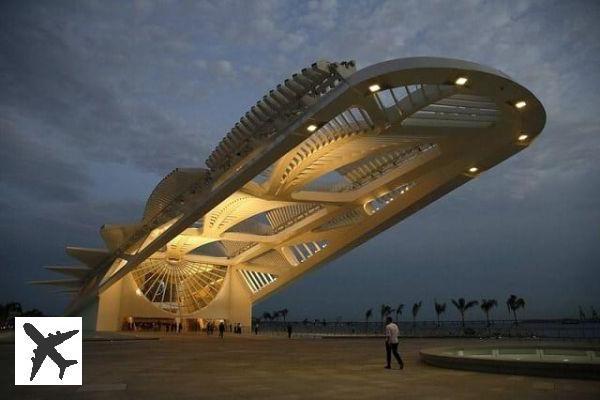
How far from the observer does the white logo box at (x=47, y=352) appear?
21.8ft

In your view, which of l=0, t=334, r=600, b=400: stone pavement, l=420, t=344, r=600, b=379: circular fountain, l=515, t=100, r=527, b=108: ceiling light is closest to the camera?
l=0, t=334, r=600, b=400: stone pavement

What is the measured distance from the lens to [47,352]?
6719 mm

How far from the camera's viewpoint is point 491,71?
12.3 meters

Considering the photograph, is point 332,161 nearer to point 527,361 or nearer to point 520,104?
point 520,104

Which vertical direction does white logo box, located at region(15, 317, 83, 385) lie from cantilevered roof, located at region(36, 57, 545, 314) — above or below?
below

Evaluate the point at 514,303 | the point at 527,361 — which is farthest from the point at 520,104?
the point at 514,303

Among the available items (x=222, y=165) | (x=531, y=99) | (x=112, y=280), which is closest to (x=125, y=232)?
(x=112, y=280)

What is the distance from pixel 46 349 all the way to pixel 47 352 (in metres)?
0.04

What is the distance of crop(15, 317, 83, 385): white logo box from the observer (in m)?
6.63

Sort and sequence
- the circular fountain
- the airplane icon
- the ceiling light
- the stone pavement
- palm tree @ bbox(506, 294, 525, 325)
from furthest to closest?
palm tree @ bbox(506, 294, 525, 325)
the ceiling light
the circular fountain
the airplane icon
the stone pavement

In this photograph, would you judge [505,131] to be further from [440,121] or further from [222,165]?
[222,165]

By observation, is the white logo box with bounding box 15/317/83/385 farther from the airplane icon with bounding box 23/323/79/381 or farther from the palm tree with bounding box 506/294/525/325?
the palm tree with bounding box 506/294/525/325

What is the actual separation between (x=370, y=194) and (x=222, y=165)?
27.8ft

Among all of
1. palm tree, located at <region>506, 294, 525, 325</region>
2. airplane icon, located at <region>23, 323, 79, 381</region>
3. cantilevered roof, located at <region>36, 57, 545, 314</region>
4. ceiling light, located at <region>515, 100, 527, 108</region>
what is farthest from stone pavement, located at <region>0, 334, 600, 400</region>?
palm tree, located at <region>506, 294, 525, 325</region>
